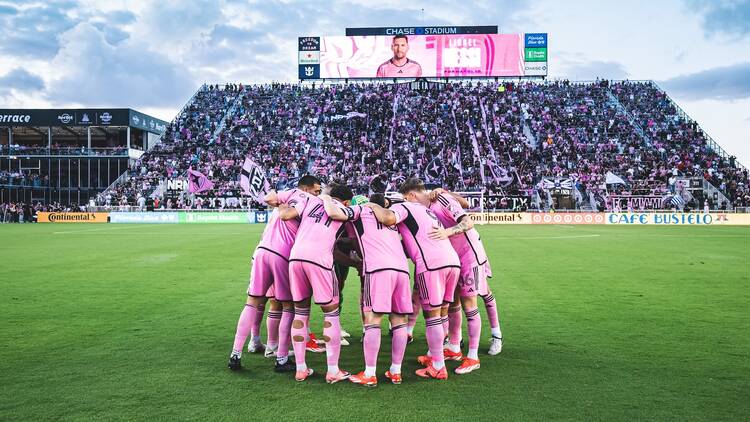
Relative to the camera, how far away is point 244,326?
6.09 metres

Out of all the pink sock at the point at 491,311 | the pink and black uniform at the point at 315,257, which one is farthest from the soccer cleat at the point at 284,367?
the pink sock at the point at 491,311

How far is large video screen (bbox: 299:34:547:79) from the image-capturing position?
5678cm

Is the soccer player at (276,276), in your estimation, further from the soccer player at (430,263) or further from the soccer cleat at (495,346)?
the soccer cleat at (495,346)

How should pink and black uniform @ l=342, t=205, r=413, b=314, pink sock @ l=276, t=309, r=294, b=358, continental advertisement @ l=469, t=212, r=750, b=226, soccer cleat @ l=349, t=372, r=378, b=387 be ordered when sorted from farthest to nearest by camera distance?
continental advertisement @ l=469, t=212, r=750, b=226 < pink sock @ l=276, t=309, r=294, b=358 < pink and black uniform @ l=342, t=205, r=413, b=314 < soccer cleat @ l=349, t=372, r=378, b=387

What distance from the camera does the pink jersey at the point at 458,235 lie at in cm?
654

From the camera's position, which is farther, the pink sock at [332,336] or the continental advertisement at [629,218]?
the continental advertisement at [629,218]

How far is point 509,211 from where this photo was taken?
135ft

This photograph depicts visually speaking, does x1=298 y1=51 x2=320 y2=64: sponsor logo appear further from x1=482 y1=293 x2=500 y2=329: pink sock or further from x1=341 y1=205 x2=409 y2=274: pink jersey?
x1=341 y1=205 x2=409 y2=274: pink jersey

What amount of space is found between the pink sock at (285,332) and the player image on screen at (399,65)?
2088 inches

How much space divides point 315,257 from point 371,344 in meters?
1.01

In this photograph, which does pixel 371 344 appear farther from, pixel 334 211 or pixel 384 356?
pixel 334 211

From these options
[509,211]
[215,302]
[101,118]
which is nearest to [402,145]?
[509,211]

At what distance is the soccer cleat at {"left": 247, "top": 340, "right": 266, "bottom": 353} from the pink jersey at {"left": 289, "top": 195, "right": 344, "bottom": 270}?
154cm

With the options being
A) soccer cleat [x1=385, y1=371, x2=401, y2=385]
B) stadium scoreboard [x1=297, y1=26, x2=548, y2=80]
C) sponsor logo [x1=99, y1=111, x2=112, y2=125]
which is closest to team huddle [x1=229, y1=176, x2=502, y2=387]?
soccer cleat [x1=385, y1=371, x2=401, y2=385]
